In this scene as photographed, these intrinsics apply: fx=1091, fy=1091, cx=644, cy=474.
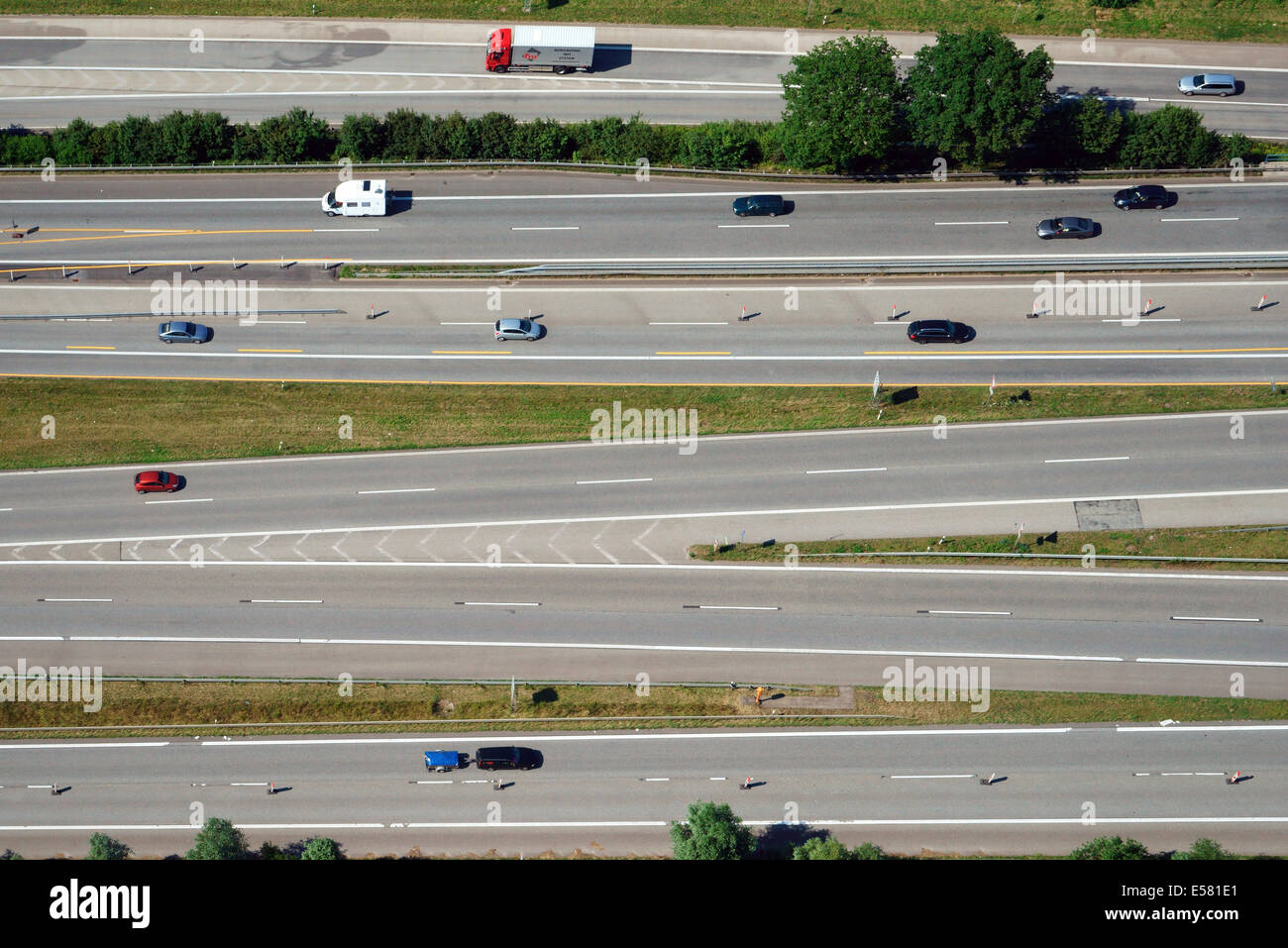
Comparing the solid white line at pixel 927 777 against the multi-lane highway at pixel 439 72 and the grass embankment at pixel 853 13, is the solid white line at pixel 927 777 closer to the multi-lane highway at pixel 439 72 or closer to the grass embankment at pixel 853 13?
the multi-lane highway at pixel 439 72

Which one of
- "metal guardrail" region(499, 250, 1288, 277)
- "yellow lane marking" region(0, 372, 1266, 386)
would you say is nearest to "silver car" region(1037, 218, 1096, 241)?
"metal guardrail" region(499, 250, 1288, 277)

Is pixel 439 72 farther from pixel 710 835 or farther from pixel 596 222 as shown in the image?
pixel 710 835

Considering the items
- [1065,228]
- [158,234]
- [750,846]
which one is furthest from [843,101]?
[158,234]

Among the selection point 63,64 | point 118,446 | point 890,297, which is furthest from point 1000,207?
point 63,64

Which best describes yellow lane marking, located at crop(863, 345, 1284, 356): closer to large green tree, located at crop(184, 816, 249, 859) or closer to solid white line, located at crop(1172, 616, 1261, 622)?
solid white line, located at crop(1172, 616, 1261, 622)

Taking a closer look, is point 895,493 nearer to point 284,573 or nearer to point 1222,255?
point 1222,255

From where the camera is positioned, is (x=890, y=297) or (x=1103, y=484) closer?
(x=1103, y=484)
